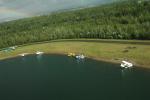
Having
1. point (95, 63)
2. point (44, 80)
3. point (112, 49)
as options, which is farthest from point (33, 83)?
point (112, 49)

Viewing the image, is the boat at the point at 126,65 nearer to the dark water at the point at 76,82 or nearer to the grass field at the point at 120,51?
the dark water at the point at 76,82

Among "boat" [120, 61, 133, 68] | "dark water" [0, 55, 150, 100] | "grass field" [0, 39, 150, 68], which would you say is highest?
"grass field" [0, 39, 150, 68]

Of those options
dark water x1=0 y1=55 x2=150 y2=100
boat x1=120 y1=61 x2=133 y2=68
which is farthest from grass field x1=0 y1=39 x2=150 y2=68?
dark water x1=0 y1=55 x2=150 y2=100

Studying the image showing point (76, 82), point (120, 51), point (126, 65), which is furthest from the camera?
point (120, 51)

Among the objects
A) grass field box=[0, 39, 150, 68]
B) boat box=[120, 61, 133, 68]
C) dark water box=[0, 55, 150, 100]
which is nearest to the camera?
dark water box=[0, 55, 150, 100]

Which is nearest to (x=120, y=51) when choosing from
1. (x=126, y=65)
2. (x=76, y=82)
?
(x=126, y=65)

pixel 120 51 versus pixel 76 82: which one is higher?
pixel 120 51

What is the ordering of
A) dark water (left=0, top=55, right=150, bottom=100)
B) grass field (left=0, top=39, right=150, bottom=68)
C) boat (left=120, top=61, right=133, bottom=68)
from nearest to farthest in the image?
1. dark water (left=0, top=55, right=150, bottom=100)
2. boat (left=120, top=61, right=133, bottom=68)
3. grass field (left=0, top=39, right=150, bottom=68)

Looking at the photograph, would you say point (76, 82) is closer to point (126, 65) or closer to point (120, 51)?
point (126, 65)

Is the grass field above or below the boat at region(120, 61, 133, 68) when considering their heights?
above

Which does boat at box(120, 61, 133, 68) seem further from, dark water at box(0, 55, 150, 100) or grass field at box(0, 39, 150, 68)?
grass field at box(0, 39, 150, 68)

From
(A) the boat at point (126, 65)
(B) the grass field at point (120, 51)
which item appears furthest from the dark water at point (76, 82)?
(B) the grass field at point (120, 51)
